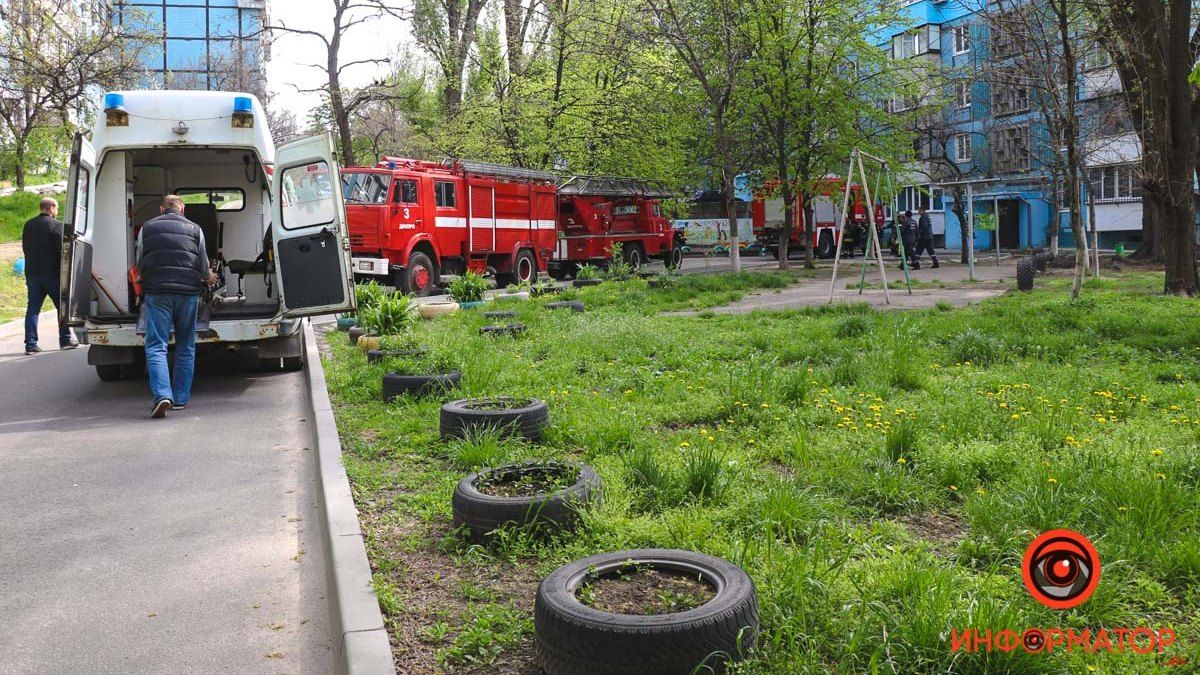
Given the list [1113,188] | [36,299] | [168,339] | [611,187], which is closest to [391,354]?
[168,339]

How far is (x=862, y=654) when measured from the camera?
3352 millimetres

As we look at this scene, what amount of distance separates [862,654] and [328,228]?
9.01m

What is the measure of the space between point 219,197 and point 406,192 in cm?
722

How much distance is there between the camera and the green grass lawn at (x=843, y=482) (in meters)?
3.63

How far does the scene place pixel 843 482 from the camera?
5387 millimetres

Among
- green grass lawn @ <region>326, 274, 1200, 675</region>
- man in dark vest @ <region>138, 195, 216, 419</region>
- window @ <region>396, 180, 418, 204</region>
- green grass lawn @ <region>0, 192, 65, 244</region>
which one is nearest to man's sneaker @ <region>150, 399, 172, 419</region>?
man in dark vest @ <region>138, 195, 216, 419</region>

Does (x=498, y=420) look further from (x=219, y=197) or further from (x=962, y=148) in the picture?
(x=962, y=148)

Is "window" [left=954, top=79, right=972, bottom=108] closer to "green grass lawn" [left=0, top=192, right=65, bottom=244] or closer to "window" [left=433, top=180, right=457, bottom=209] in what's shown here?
"window" [left=433, top=180, right=457, bottom=209]

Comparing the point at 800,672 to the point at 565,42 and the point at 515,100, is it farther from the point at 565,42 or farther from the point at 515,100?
the point at 565,42

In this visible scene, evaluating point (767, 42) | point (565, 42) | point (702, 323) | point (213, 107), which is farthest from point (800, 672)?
point (565, 42)

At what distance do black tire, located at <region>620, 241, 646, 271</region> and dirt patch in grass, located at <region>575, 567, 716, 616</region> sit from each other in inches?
1131

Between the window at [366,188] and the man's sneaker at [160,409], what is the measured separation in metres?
11.7

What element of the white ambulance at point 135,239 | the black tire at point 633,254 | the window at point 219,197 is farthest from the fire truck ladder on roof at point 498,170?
the white ambulance at point 135,239

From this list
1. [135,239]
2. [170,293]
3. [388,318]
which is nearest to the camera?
[170,293]
